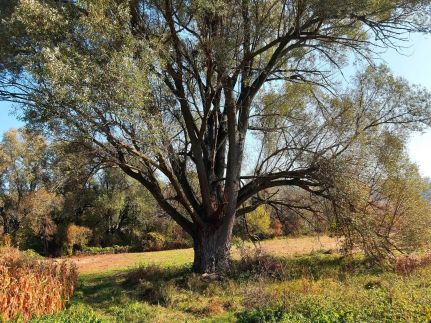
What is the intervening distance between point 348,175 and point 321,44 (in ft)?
16.2

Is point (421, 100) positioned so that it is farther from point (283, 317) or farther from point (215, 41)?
point (283, 317)

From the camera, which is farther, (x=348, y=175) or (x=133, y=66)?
(x=348, y=175)

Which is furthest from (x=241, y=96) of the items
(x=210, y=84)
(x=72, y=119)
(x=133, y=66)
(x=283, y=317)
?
(x=283, y=317)

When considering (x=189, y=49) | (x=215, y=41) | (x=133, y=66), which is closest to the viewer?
(x=133, y=66)

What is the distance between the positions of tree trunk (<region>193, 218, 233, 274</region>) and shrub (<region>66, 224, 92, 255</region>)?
24163mm

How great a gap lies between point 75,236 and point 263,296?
98.6 feet

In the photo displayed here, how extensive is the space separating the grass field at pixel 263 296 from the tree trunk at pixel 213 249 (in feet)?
1.87

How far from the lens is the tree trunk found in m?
13.7

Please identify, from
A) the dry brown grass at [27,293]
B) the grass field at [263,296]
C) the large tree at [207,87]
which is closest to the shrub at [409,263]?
the grass field at [263,296]

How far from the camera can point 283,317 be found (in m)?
7.29

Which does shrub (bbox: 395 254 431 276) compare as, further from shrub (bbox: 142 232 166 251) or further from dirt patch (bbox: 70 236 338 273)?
shrub (bbox: 142 232 166 251)

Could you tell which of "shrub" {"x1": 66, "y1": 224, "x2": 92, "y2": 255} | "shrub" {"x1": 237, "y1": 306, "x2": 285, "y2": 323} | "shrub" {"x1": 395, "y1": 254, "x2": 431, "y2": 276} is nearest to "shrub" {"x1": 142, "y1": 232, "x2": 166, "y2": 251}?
"shrub" {"x1": 66, "y1": 224, "x2": 92, "y2": 255}

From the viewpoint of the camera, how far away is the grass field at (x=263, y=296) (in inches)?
284

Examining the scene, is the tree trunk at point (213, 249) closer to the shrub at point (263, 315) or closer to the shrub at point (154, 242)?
the shrub at point (263, 315)
